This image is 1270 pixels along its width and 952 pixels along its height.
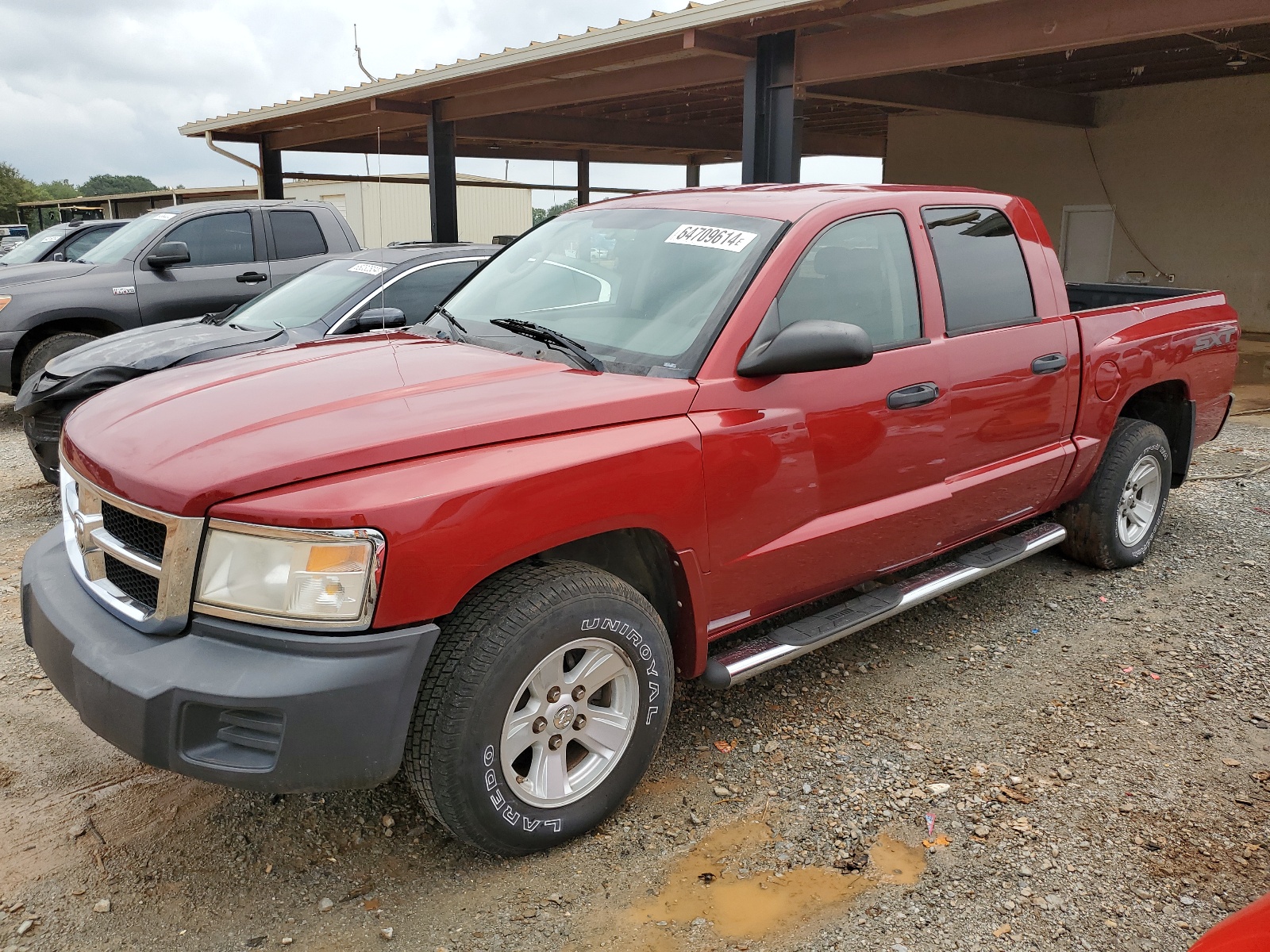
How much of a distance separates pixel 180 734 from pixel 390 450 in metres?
0.82

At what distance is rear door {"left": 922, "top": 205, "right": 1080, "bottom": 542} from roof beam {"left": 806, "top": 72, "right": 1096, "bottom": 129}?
23.6ft

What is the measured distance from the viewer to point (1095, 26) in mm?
7652

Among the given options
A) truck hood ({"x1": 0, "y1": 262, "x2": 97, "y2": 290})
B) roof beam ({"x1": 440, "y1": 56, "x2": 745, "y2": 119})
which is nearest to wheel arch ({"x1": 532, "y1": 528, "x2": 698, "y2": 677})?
truck hood ({"x1": 0, "y1": 262, "x2": 97, "y2": 290})

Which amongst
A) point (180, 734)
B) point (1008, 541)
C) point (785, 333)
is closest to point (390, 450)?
point (180, 734)

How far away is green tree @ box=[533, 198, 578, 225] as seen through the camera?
4.39 metres

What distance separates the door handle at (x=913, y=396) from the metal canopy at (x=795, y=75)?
5.35m

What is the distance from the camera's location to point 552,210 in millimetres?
5680

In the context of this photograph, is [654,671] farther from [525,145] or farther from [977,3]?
[525,145]

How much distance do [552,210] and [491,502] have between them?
3571 millimetres

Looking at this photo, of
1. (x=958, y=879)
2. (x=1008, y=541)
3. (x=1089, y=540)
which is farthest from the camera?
(x=1089, y=540)

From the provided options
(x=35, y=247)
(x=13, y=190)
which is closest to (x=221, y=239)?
(x=35, y=247)

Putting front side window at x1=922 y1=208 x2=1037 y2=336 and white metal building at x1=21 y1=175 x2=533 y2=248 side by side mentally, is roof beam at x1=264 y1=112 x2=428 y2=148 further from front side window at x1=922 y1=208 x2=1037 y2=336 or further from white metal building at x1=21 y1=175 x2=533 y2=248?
front side window at x1=922 y1=208 x2=1037 y2=336

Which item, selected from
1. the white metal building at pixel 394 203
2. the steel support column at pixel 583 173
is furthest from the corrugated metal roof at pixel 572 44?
the white metal building at pixel 394 203

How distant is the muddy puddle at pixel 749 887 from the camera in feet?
8.52
